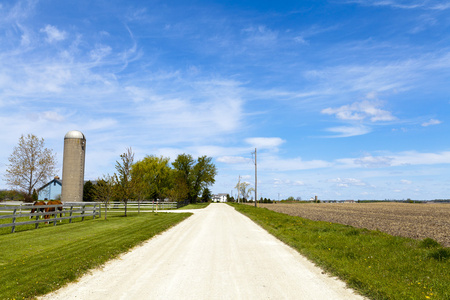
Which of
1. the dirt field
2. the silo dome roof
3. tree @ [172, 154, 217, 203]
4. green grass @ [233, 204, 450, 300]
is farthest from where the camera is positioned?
tree @ [172, 154, 217, 203]

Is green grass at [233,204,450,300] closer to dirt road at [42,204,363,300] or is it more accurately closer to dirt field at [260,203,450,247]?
dirt road at [42,204,363,300]

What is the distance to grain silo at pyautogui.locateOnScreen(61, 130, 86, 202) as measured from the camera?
44312 millimetres

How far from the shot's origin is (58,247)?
1233cm

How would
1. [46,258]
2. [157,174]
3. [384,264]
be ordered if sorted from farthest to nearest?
1. [157,174]
2. [46,258]
3. [384,264]

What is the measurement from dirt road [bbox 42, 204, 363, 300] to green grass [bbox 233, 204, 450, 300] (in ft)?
1.50

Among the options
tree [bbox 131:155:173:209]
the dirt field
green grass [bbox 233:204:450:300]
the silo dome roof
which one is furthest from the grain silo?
green grass [bbox 233:204:450:300]

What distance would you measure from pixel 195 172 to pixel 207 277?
285 ft

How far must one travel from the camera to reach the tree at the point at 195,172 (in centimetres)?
9300

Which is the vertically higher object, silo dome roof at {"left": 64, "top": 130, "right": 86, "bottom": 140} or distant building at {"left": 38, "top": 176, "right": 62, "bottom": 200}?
silo dome roof at {"left": 64, "top": 130, "right": 86, "bottom": 140}

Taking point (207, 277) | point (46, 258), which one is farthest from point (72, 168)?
point (207, 277)

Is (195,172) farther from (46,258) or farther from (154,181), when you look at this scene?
(46,258)

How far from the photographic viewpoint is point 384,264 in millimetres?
9141

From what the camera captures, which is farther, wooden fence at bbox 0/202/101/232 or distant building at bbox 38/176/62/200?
distant building at bbox 38/176/62/200

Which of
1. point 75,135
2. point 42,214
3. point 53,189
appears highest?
point 75,135
